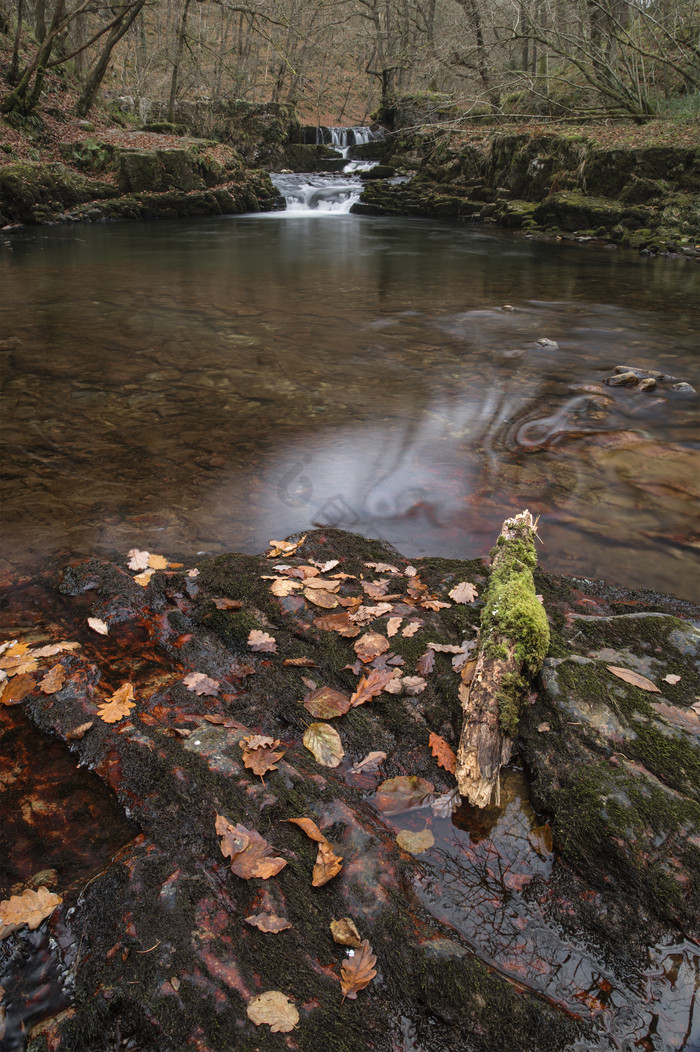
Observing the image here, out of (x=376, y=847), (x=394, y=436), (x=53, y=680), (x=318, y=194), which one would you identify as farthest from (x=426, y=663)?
(x=318, y=194)

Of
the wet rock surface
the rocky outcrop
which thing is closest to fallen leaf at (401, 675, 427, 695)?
the wet rock surface

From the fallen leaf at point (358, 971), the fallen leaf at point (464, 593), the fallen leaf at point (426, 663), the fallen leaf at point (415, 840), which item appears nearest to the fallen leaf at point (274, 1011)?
the fallen leaf at point (358, 971)

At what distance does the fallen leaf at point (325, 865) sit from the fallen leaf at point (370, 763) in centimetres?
39

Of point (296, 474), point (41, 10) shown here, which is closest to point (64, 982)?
point (296, 474)

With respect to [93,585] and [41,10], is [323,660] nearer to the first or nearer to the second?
[93,585]

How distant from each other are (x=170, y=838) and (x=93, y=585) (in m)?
1.73

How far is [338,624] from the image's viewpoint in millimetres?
2861

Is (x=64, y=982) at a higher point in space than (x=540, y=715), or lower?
lower

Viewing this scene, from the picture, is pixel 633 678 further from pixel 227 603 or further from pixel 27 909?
pixel 27 909

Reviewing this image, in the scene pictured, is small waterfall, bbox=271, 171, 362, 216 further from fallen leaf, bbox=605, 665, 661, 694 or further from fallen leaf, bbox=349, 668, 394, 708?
fallen leaf, bbox=605, 665, 661, 694

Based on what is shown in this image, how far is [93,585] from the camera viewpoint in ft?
10.5

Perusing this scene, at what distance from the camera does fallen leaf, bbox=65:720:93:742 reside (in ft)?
7.23

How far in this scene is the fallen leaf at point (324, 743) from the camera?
2.26 metres

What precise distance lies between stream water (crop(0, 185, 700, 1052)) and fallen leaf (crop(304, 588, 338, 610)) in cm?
100
